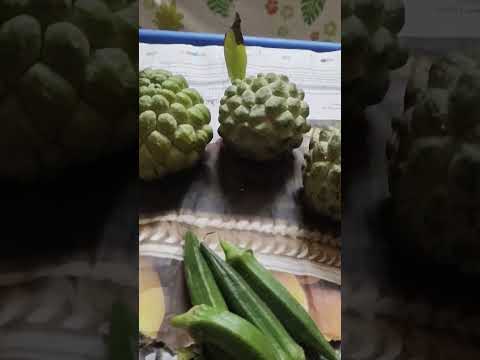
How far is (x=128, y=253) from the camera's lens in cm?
109

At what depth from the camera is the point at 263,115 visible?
1.12m

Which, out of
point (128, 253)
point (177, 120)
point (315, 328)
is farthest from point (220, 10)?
point (315, 328)

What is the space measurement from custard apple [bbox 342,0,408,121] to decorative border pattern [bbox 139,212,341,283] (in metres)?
0.24

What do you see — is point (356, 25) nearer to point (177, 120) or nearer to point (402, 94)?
point (402, 94)

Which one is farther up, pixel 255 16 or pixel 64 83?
pixel 255 16

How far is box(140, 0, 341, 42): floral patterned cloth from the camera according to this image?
1115 mm

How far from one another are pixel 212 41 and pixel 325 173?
0.32 metres

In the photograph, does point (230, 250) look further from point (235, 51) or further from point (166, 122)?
point (235, 51)

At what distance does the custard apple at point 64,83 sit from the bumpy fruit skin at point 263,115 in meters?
0.17

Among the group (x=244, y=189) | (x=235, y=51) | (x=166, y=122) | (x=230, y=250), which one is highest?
(x=235, y=51)

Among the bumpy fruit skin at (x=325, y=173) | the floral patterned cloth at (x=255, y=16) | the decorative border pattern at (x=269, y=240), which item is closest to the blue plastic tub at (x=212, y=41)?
the floral patterned cloth at (x=255, y=16)

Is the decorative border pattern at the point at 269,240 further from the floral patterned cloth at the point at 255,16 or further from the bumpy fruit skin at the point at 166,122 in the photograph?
the floral patterned cloth at the point at 255,16

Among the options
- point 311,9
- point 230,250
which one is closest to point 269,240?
point 230,250

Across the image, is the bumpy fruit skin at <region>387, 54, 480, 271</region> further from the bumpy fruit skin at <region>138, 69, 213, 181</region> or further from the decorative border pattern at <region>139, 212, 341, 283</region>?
the bumpy fruit skin at <region>138, 69, 213, 181</region>
